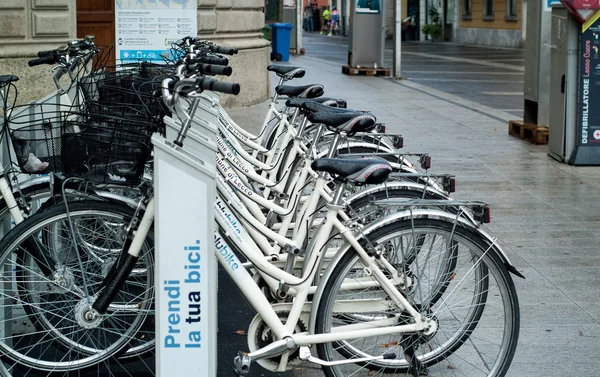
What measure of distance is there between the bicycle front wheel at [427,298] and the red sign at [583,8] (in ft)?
21.5

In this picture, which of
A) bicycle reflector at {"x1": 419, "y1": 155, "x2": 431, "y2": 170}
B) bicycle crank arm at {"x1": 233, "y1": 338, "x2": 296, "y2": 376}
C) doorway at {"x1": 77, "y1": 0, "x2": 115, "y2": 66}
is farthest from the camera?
Answer: doorway at {"x1": 77, "y1": 0, "x2": 115, "y2": 66}

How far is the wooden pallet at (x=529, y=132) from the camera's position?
12.3 m

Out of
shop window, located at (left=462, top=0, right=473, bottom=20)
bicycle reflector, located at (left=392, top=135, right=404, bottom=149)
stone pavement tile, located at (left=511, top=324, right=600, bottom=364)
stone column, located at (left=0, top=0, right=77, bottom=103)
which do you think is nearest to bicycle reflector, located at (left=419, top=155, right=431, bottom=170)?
bicycle reflector, located at (left=392, top=135, right=404, bottom=149)

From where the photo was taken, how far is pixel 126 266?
3973 mm

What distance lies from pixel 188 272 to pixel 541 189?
6.37 meters

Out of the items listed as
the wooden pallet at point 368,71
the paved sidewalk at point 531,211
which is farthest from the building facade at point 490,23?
the paved sidewalk at point 531,211

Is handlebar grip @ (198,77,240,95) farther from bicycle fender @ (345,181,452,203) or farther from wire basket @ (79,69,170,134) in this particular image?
bicycle fender @ (345,181,452,203)

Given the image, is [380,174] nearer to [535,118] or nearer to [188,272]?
[188,272]

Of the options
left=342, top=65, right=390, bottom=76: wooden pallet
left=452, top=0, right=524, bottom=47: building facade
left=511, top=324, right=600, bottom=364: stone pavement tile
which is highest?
left=452, top=0, right=524, bottom=47: building facade

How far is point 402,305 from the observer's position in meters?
4.14

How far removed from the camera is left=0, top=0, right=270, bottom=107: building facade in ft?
42.2

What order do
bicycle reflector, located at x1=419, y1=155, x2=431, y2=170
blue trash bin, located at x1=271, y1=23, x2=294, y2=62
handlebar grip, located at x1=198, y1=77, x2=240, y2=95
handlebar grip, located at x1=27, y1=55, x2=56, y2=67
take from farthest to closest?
blue trash bin, located at x1=271, y1=23, x2=294, y2=62 → handlebar grip, located at x1=27, y1=55, x2=56, y2=67 → bicycle reflector, located at x1=419, y1=155, x2=431, y2=170 → handlebar grip, located at x1=198, y1=77, x2=240, y2=95

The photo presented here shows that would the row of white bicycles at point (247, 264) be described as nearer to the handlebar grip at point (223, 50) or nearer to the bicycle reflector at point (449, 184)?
the bicycle reflector at point (449, 184)

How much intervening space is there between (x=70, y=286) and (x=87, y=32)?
10.9 metres
